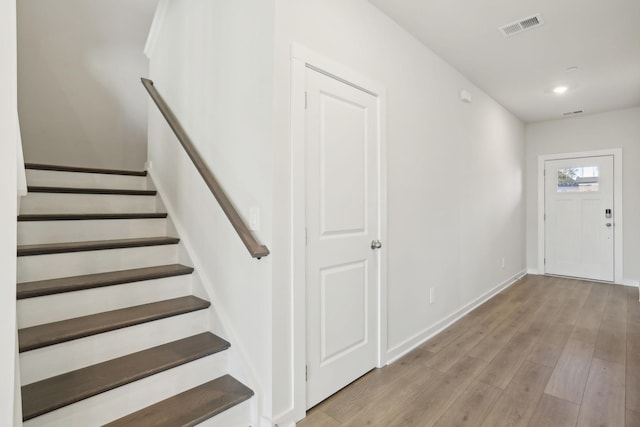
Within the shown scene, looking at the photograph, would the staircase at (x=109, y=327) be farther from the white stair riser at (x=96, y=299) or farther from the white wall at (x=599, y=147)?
the white wall at (x=599, y=147)

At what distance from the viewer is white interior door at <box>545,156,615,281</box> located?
207 inches

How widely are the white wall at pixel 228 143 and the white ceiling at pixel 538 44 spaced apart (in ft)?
3.64

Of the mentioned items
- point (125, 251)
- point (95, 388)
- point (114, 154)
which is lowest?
point (95, 388)

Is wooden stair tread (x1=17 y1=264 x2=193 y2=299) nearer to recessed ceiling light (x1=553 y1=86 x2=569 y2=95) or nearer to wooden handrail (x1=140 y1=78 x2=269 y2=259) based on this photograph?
wooden handrail (x1=140 y1=78 x2=269 y2=259)

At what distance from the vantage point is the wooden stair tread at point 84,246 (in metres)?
2.01

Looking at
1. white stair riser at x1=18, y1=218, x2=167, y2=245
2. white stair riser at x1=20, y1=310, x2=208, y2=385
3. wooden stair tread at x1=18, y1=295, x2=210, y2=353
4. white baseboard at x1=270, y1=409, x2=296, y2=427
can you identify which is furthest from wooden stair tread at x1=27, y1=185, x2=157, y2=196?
white baseboard at x1=270, y1=409, x2=296, y2=427

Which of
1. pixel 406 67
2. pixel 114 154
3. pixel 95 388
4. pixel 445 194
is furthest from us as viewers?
pixel 114 154

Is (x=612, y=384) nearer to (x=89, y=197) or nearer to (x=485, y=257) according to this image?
(x=485, y=257)

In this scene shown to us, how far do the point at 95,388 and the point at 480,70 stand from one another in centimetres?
417

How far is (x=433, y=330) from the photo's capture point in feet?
10.5

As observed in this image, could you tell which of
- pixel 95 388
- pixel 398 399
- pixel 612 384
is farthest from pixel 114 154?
pixel 612 384

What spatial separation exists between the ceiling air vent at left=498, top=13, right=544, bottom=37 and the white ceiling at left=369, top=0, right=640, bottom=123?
0.16 feet

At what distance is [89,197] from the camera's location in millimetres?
2674

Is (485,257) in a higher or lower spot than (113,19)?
lower
